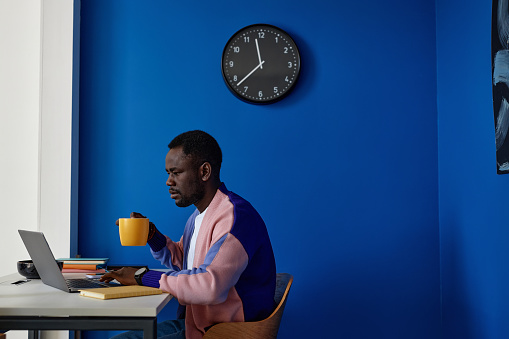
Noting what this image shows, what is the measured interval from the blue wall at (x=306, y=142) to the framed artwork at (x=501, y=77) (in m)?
0.73

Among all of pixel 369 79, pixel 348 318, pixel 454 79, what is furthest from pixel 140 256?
pixel 454 79

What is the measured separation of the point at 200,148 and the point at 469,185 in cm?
135

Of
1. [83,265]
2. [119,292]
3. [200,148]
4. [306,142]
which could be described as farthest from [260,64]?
[119,292]

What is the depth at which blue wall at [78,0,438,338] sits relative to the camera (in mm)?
2822

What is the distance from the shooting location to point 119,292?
1.55m

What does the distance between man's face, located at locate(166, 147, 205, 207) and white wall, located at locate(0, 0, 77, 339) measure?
2.99 ft

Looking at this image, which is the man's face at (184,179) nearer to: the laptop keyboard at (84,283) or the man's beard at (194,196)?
the man's beard at (194,196)

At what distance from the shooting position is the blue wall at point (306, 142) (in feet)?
9.26

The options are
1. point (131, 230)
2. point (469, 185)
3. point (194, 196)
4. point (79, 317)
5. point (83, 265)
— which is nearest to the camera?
point (79, 317)

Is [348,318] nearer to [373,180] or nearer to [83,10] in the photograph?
[373,180]

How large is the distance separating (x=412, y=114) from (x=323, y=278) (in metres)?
1.04

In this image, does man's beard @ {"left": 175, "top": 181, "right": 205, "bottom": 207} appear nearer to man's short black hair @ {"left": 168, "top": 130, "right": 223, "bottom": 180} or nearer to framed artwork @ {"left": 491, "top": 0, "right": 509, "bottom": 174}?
man's short black hair @ {"left": 168, "top": 130, "right": 223, "bottom": 180}

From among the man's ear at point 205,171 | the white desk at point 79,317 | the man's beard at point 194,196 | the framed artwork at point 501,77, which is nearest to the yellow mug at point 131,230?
the man's beard at point 194,196

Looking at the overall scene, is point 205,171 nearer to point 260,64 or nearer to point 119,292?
point 119,292
